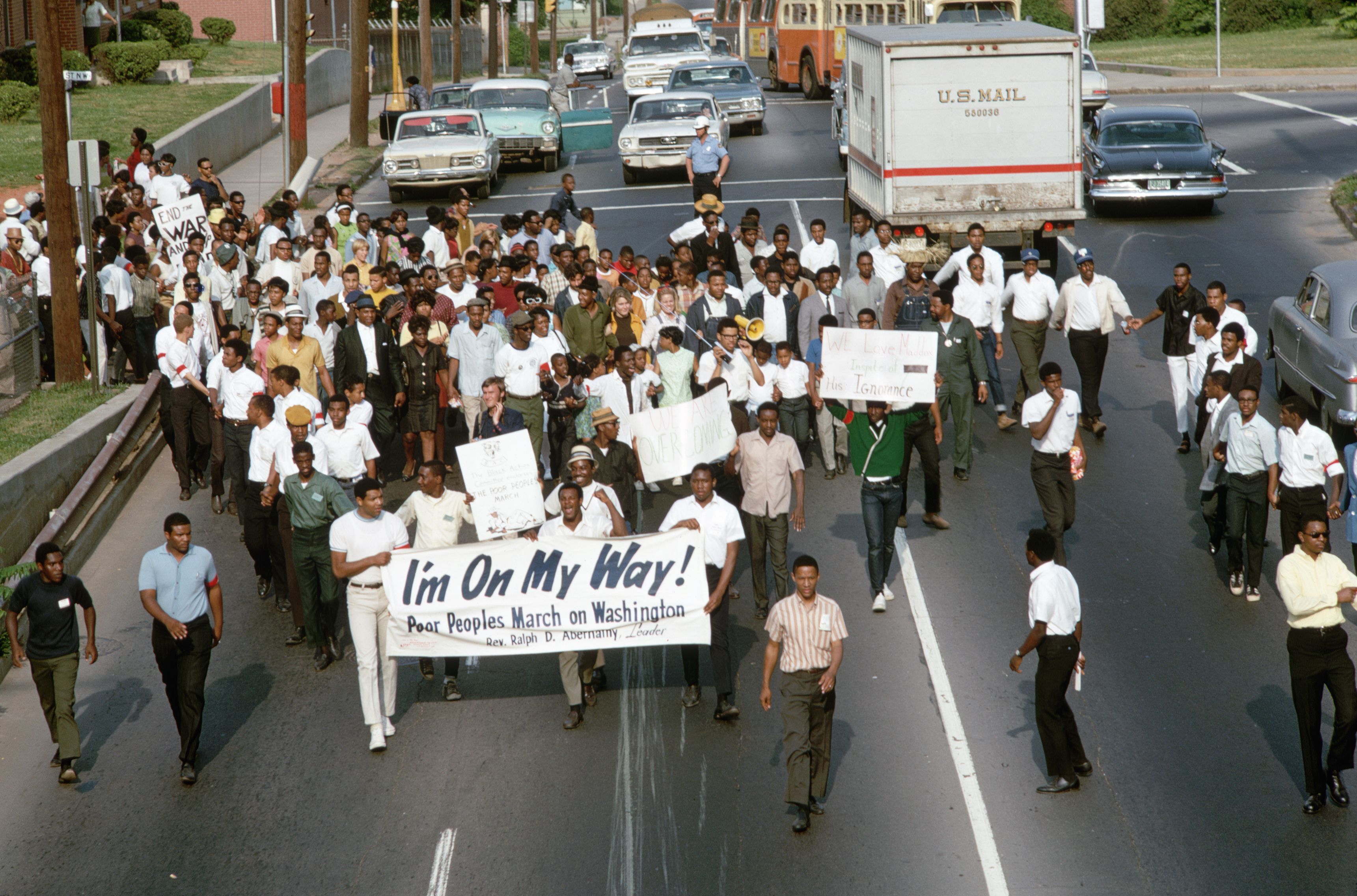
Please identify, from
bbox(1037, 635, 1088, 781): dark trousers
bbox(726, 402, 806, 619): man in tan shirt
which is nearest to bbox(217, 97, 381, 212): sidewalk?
bbox(726, 402, 806, 619): man in tan shirt

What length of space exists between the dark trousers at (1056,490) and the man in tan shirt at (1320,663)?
3327 mm

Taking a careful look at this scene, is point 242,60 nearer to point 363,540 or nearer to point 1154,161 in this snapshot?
point 1154,161

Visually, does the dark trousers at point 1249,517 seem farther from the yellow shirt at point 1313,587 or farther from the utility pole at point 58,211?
the utility pole at point 58,211

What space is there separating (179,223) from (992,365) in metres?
9.66

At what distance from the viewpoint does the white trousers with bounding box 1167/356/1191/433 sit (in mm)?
15617

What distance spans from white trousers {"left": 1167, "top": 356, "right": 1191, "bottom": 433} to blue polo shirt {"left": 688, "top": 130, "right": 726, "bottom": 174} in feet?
35.6

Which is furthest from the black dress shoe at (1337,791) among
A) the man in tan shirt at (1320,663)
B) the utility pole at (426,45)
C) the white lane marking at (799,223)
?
the utility pole at (426,45)

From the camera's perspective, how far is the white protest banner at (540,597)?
10.8m

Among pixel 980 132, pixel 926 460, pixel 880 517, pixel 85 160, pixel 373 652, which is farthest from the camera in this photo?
pixel 980 132

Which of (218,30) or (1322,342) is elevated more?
(218,30)

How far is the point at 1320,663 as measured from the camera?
9.48m

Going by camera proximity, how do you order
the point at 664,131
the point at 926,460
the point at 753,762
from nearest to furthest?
the point at 753,762
the point at 926,460
the point at 664,131

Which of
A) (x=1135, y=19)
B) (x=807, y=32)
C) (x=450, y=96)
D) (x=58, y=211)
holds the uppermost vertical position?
(x=1135, y=19)

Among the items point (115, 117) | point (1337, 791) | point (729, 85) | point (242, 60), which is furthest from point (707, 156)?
point (242, 60)
